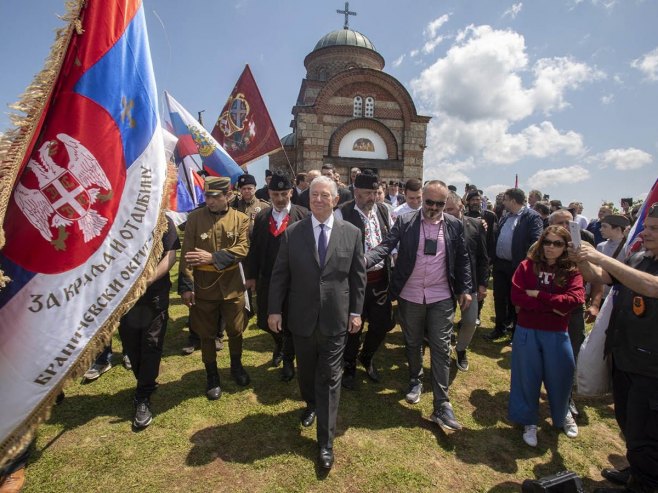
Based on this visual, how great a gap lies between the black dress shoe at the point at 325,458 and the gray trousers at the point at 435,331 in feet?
3.86

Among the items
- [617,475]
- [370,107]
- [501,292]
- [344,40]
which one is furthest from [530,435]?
[344,40]

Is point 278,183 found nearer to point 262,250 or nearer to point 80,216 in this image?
point 262,250

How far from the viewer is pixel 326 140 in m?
22.7

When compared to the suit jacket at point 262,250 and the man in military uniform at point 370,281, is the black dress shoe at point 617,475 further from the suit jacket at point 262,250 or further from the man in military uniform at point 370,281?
the suit jacket at point 262,250

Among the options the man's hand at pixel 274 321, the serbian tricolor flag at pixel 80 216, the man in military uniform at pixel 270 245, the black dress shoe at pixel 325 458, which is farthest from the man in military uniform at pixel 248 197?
the black dress shoe at pixel 325 458

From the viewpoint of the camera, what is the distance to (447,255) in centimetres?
364

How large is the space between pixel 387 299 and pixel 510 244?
251cm

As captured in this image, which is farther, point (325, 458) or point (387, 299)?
point (387, 299)

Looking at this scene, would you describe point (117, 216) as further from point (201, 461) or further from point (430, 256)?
point (430, 256)

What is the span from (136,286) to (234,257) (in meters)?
1.70

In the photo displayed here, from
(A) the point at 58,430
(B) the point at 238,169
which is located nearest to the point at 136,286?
(A) the point at 58,430

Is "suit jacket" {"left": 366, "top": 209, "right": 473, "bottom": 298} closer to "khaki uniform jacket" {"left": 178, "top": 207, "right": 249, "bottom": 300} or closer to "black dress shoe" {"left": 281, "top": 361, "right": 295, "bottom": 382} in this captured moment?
"khaki uniform jacket" {"left": 178, "top": 207, "right": 249, "bottom": 300}

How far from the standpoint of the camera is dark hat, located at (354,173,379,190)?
4.15 meters

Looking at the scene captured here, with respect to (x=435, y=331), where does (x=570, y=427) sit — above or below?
below
